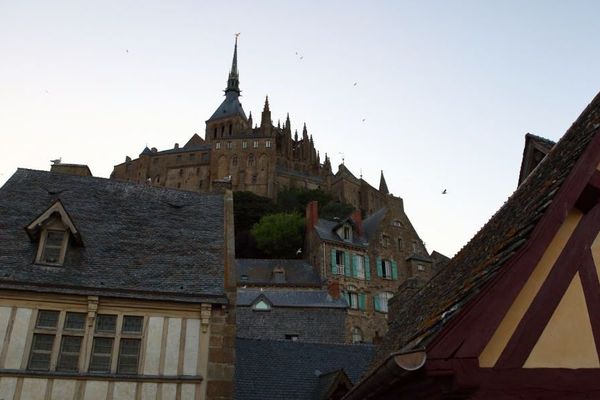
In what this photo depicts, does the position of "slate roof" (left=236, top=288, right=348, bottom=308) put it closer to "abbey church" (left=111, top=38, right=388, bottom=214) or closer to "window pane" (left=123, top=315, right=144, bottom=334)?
"window pane" (left=123, top=315, right=144, bottom=334)

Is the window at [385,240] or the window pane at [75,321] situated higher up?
the window at [385,240]

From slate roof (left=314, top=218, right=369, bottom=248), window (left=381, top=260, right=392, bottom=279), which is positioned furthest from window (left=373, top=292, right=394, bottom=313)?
slate roof (left=314, top=218, right=369, bottom=248)

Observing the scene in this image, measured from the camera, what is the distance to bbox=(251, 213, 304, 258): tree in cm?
5556

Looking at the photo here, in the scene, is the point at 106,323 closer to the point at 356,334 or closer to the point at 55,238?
the point at 55,238

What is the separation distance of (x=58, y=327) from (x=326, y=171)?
8610cm

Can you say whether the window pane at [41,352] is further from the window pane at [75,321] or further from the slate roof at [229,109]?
the slate roof at [229,109]

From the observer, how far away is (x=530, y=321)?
3.54 m

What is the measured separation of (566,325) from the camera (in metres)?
3.61

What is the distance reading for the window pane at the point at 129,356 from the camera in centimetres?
1081

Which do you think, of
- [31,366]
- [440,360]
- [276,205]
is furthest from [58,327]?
[276,205]

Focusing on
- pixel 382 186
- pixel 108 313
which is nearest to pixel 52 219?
pixel 108 313

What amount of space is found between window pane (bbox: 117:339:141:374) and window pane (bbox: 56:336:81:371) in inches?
33.8

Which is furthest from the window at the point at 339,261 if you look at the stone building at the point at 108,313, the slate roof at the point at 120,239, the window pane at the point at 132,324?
the window pane at the point at 132,324

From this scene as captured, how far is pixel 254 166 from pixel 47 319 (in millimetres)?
75116
